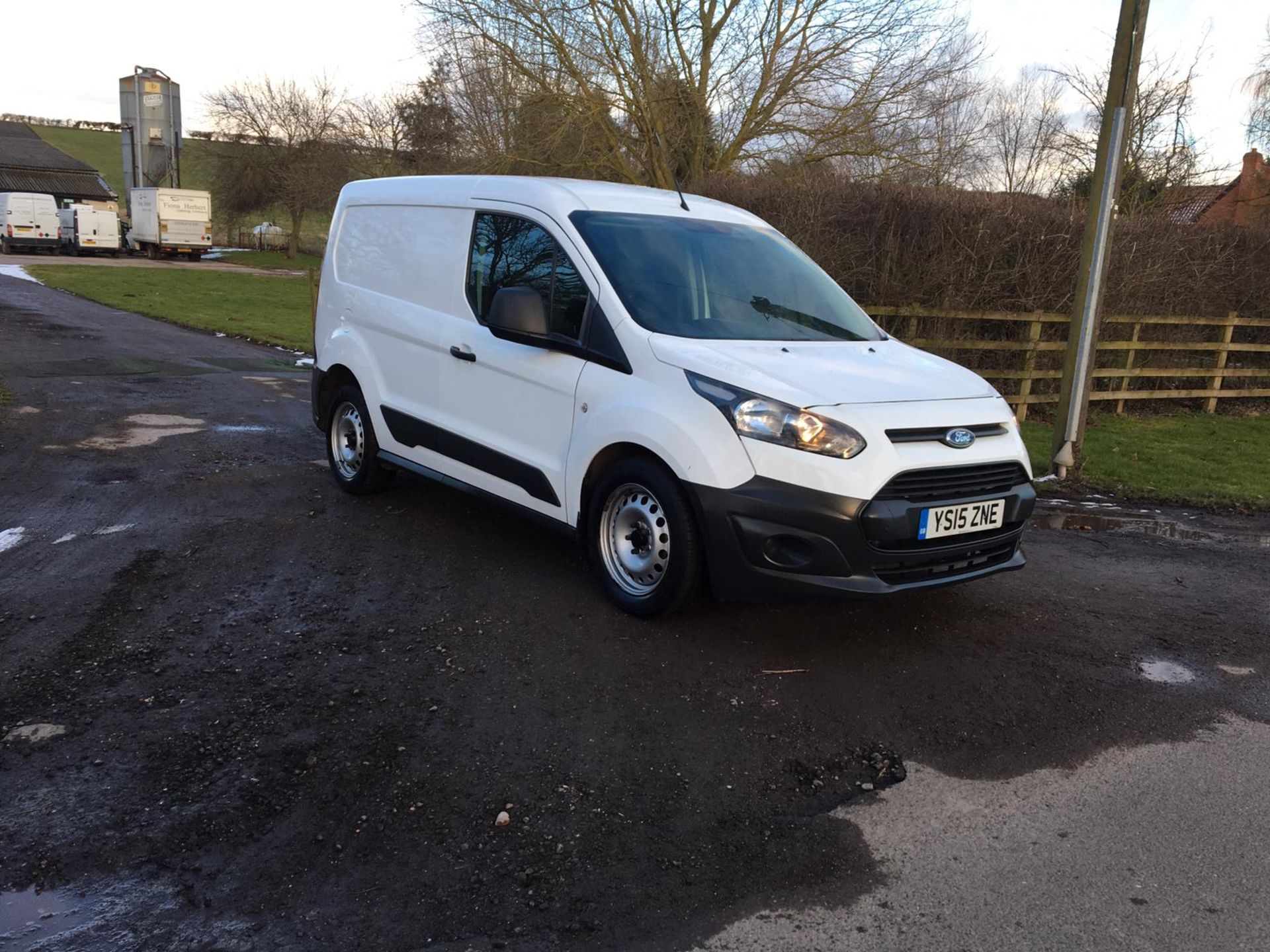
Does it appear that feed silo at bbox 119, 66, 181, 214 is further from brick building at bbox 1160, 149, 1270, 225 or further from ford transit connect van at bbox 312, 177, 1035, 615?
ford transit connect van at bbox 312, 177, 1035, 615

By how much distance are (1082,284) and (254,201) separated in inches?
2148

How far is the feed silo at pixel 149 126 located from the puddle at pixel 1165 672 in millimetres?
56453

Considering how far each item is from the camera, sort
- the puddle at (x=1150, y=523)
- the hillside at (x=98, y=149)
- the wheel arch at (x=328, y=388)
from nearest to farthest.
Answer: the wheel arch at (x=328, y=388), the puddle at (x=1150, y=523), the hillside at (x=98, y=149)

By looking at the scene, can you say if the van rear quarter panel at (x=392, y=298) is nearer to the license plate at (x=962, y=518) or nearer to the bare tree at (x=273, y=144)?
the license plate at (x=962, y=518)

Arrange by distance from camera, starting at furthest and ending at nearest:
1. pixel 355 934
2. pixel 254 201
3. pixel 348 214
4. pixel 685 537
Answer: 1. pixel 254 201
2. pixel 348 214
3. pixel 685 537
4. pixel 355 934

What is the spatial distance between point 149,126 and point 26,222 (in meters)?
11.4

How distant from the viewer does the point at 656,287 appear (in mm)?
5074

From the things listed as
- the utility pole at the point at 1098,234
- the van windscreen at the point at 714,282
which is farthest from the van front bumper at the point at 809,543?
the utility pole at the point at 1098,234

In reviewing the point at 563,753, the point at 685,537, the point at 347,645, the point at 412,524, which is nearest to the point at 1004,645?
the point at 685,537

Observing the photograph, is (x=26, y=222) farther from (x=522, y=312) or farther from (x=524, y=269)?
(x=522, y=312)

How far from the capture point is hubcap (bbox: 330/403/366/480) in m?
6.86

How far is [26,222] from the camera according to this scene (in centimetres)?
4328

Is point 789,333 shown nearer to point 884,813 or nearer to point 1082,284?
point 884,813

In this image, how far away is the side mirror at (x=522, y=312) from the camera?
4.96m
